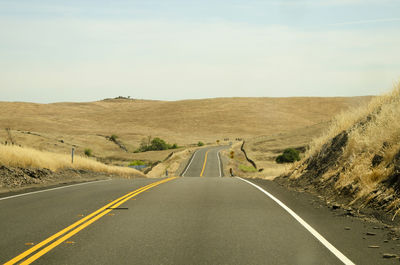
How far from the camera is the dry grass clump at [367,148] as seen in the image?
430 inches

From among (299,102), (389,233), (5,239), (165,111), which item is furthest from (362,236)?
(299,102)

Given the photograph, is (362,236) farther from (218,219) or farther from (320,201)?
(320,201)

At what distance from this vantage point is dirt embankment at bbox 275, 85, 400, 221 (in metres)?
10.1

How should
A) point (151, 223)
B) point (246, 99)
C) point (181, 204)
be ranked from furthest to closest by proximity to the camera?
point (246, 99)
point (181, 204)
point (151, 223)

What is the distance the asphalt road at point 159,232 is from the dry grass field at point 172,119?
93088 mm

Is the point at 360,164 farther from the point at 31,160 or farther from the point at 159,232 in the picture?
the point at 31,160

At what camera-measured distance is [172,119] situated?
6506 inches

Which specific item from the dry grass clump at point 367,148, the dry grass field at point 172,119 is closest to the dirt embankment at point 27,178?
the dry grass clump at point 367,148

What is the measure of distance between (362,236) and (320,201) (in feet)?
14.3

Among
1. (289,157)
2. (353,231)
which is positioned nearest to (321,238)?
(353,231)

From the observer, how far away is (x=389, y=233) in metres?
7.63

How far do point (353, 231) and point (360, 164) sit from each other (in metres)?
4.93

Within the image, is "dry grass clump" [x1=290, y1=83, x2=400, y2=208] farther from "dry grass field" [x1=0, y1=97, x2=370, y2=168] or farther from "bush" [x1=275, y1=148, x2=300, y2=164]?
"dry grass field" [x1=0, y1=97, x2=370, y2=168]

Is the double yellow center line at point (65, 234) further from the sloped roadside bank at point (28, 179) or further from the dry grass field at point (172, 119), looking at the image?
the dry grass field at point (172, 119)
